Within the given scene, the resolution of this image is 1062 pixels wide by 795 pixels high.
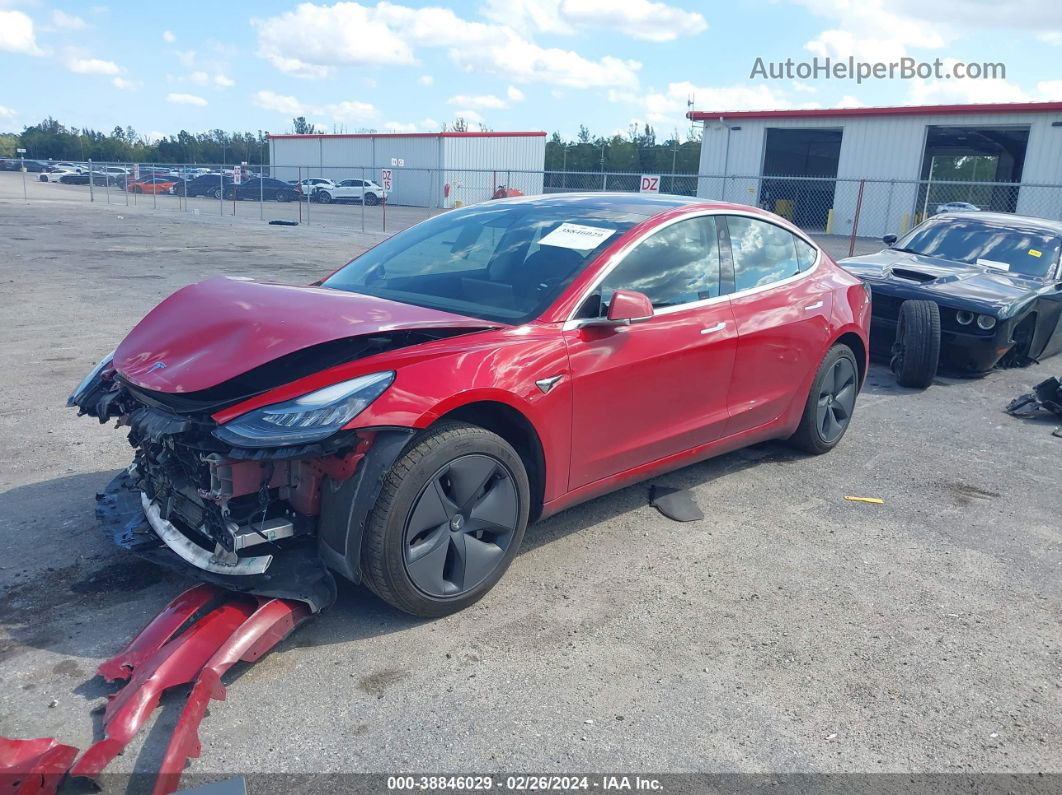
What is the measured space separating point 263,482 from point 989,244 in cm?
894

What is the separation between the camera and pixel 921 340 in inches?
316

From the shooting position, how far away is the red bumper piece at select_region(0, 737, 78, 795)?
2.52m

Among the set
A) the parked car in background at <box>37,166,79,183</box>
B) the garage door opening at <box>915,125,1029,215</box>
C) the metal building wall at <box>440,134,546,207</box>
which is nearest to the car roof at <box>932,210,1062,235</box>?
the garage door opening at <box>915,125,1029,215</box>

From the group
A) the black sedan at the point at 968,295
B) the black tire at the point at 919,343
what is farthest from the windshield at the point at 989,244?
the black tire at the point at 919,343

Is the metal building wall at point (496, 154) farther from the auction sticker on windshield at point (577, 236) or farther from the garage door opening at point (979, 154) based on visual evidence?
the auction sticker on windshield at point (577, 236)

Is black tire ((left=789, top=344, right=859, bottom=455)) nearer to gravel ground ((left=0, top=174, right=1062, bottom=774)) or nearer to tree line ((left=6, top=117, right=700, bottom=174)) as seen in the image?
gravel ground ((left=0, top=174, right=1062, bottom=774))

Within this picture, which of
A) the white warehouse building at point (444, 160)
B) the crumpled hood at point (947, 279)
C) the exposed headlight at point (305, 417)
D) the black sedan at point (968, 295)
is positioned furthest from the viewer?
the white warehouse building at point (444, 160)

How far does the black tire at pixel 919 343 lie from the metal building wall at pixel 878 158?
20132mm

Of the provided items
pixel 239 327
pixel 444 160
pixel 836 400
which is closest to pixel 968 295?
pixel 836 400

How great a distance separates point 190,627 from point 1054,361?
1017 cm

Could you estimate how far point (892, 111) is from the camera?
30.8 m

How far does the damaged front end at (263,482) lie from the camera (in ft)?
10.5

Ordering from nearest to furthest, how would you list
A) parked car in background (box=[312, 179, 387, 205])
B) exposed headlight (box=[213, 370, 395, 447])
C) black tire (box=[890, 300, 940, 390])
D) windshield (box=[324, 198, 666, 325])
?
exposed headlight (box=[213, 370, 395, 447]) → windshield (box=[324, 198, 666, 325]) → black tire (box=[890, 300, 940, 390]) → parked car in background (box=[312, 179, 387, 205])

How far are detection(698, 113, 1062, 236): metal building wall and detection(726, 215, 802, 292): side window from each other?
22.9m
